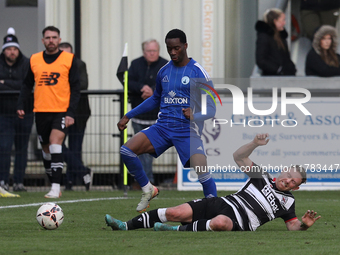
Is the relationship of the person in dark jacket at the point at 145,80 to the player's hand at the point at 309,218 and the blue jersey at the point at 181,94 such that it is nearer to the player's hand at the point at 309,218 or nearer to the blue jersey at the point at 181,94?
the blue jersey at the point at 181,94

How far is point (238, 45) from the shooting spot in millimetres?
14875

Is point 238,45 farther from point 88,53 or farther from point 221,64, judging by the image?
point 88,53

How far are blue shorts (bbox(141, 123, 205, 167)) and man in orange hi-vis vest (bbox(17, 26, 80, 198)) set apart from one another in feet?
9.28

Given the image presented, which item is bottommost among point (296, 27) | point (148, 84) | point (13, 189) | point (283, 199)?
point (13, 189)

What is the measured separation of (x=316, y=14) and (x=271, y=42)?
2139 millimetres

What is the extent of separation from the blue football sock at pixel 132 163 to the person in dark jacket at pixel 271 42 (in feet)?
18.8

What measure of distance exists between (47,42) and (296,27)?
21.2ft

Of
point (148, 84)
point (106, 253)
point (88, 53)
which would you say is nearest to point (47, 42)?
point (148, 84)

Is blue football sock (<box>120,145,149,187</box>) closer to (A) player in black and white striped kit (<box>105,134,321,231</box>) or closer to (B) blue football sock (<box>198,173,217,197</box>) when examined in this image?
(B) blue football sock (<box>198,173,217,197</box>)

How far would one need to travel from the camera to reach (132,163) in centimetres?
801

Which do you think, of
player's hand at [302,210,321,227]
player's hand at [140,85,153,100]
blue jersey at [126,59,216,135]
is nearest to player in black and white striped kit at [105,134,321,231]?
player's hand at [302,210,321,227]

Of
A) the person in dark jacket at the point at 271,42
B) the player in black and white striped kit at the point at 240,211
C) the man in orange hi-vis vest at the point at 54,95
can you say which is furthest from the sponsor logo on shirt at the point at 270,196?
the person in dark jacket at the point at 271,42

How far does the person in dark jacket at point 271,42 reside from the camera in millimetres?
13094

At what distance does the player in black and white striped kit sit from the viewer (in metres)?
6.26
